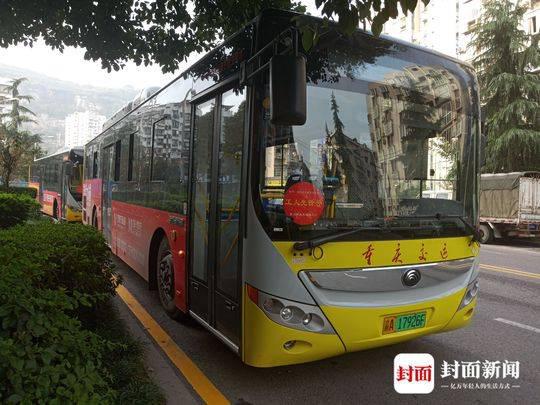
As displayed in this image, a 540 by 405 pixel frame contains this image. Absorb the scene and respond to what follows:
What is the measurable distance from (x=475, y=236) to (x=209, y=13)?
4379 mm

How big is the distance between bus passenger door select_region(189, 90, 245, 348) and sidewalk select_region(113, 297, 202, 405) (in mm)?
493

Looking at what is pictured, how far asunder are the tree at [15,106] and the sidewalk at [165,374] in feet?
169

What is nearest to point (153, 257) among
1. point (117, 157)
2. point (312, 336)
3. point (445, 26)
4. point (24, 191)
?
point (117, 157)

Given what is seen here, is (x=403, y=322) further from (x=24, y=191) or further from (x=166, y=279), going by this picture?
(x=24, y=191)

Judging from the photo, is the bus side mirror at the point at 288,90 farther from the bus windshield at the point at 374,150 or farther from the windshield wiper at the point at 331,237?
the windshield wiper at the point at 331,237

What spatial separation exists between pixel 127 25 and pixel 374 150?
4.64 m

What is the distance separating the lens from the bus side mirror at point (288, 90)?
312 centimetres

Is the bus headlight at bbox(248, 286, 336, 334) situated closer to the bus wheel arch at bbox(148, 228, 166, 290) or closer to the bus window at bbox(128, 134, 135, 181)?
the bus wheel arch at bbox(148, 228, 166, 290)

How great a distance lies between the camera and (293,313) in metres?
3.51

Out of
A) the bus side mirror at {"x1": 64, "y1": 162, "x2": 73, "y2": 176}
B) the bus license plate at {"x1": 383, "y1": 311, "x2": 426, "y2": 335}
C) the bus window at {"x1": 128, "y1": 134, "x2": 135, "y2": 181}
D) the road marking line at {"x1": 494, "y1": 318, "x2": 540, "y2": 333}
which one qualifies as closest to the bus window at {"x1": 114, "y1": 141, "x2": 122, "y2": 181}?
the bus window at {"x1": 128, "y1": 134, "x2": 135, "y2": 181}

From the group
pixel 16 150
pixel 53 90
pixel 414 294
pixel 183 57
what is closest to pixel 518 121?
pixel 183 57

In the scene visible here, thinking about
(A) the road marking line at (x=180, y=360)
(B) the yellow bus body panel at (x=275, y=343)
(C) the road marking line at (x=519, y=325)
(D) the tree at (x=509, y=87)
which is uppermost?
(D) the tree at (x=509, y=87)

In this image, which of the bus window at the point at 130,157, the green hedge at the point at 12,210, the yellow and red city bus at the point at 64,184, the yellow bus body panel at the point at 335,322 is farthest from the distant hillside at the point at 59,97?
the yellow bus body panel at the point at 335,322

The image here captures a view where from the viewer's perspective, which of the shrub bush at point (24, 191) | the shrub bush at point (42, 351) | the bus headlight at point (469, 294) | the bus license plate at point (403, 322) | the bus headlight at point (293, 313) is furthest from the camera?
the shrub bush at point (24, 191)
